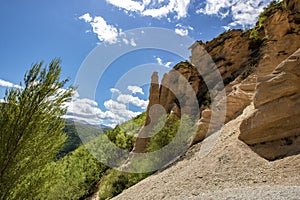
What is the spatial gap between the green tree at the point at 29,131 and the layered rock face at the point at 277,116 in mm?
9465

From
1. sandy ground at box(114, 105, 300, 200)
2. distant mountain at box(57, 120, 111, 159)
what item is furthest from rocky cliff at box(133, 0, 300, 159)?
distant mountain at box(57, 120, 111, 159)

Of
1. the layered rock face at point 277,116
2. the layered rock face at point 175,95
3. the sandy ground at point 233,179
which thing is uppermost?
the layered rock face at point 175,95

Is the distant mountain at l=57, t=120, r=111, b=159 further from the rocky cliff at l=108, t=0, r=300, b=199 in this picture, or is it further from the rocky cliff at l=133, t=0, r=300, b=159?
the rocky cliff at l=133, t=0, r=300, b=159

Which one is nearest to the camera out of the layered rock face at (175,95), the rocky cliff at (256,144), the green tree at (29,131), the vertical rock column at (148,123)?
the green tree at (29,131)

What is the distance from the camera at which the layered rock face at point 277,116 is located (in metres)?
11.1

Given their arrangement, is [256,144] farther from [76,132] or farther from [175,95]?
[76,132]

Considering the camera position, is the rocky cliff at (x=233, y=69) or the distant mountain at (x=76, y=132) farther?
the rocky cliff at (x=233, y=69)

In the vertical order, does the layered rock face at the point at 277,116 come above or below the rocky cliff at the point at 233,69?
below

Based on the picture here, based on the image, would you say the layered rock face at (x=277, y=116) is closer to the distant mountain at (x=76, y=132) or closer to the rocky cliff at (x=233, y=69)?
the rocky cliff at (x=233, y=69)

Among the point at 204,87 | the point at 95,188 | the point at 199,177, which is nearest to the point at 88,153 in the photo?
the point at 95,188

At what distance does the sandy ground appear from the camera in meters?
7.84

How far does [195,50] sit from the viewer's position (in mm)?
35500

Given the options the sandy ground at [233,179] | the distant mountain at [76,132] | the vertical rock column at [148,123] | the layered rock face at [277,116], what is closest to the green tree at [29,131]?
the distant mountain at [76,132]

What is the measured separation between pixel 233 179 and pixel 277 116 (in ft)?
13.4
